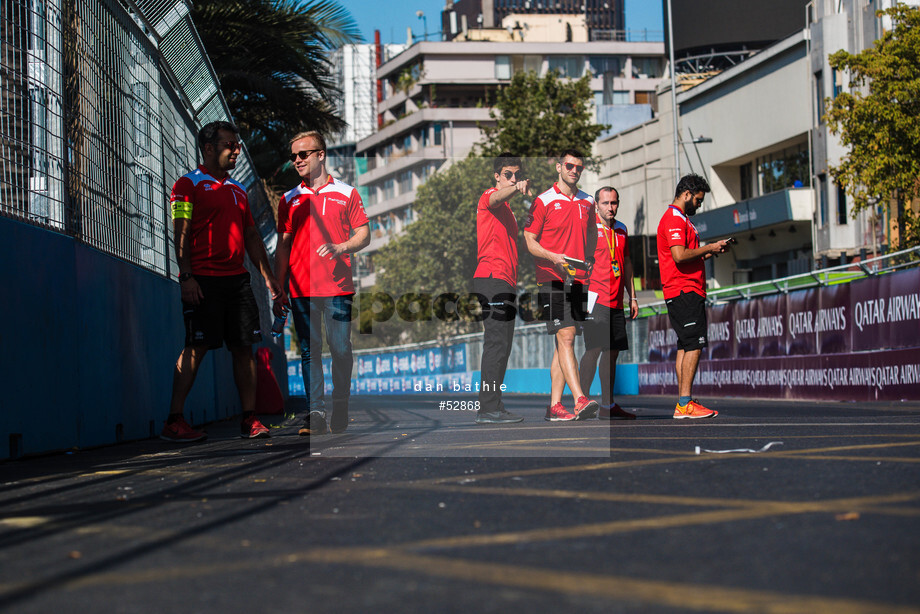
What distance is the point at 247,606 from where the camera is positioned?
259cm

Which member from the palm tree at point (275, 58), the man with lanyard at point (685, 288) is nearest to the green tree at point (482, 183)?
the palm tree at point (275, 58)

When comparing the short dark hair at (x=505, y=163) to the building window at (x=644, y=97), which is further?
the building window at (x=644, y=97)

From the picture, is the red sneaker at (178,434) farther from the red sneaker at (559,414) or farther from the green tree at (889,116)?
the green tree at (889,116)

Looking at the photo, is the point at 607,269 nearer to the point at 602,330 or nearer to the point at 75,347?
the point at 602,330

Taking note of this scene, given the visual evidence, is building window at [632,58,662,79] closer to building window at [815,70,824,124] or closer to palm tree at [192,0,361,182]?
building window at [815,70,824,124]

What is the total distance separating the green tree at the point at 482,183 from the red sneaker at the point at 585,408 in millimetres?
39578

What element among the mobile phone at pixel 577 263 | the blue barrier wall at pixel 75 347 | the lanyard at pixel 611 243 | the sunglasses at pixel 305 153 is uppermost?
the sunglasses at pixel 305 153

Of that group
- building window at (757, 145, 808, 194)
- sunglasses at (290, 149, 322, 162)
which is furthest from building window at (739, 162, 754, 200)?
sunglasses at (290, 149, 322, 162)

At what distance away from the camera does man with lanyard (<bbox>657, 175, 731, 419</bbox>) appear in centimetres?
936

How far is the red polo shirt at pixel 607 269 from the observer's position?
9.61 metres

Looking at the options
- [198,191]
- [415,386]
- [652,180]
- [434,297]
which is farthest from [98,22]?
[434,297]

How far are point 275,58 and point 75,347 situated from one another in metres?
14.6

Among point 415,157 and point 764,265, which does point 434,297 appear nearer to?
point 764,265

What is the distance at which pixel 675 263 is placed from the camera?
950 centimetres
